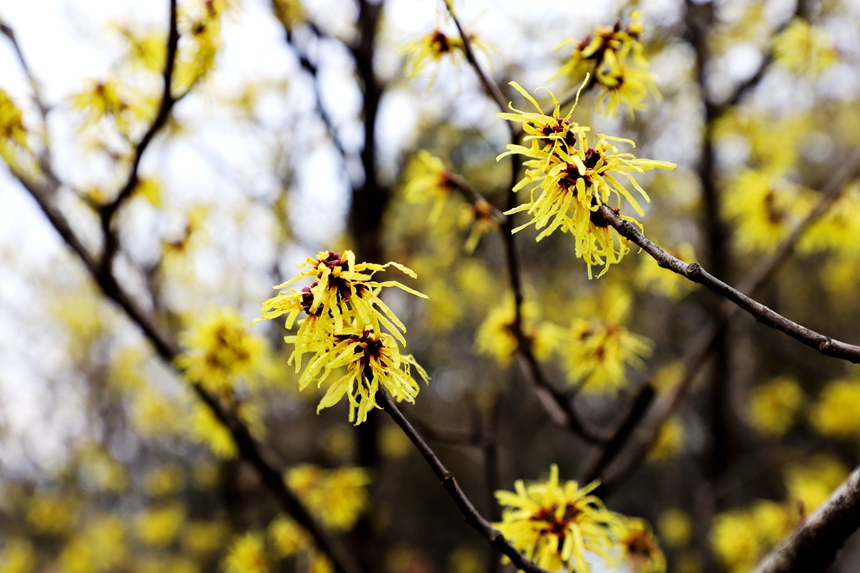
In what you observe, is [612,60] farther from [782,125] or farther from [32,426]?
[32,426]

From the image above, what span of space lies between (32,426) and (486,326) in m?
8.78

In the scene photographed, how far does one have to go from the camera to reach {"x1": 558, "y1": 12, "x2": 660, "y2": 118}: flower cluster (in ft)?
3.80

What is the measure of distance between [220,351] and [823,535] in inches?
65.6

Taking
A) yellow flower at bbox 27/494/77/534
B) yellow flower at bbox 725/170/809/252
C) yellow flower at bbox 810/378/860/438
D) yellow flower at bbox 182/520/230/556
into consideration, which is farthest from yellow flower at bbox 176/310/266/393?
yellow flower at bbox 27/494/77/534

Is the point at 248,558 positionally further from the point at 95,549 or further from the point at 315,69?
the point at 95,549

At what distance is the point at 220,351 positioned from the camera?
172 cm

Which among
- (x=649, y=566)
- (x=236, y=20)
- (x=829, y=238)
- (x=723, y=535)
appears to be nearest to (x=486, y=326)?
(x=649, y=566)

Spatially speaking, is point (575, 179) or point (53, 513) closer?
point (575, 179)

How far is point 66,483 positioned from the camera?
7.34 metres

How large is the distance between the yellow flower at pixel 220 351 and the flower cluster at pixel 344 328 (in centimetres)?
103

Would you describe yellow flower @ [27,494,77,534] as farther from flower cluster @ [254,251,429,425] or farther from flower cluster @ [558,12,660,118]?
flower cluster @ [558,12,660,118]

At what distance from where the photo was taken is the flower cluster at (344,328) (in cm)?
74

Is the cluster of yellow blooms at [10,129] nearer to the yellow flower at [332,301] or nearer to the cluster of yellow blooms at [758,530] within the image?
the yellow flower at [332,301]

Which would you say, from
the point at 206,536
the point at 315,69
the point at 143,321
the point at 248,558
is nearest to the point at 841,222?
the point at 315,69
